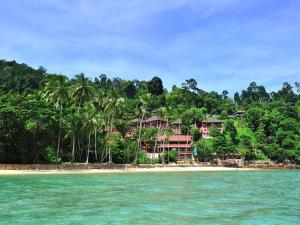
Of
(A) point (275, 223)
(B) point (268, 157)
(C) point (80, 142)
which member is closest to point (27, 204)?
(A) point (275, 223)

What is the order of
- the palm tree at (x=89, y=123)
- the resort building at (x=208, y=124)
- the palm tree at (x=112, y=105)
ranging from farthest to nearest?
the resort building at (x=208, y=124) → the palm tree at (x=112, y=105) → the palm tree at (x=89, y=123)

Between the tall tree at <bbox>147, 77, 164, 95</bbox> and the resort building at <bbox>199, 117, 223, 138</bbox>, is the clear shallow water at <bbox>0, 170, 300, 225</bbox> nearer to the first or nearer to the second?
the resort building at <bbox>199, 117, 223, 138</bbox>

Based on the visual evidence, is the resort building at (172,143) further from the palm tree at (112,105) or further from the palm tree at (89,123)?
the palm tree at (89,123)

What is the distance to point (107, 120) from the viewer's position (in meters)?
90.4

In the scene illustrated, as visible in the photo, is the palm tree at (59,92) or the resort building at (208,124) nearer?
the palm tree at (59,92)

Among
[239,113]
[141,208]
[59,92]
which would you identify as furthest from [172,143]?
[141,208]

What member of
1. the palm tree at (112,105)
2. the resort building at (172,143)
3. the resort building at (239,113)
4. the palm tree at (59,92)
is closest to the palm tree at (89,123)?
the palm tree at (59,92)

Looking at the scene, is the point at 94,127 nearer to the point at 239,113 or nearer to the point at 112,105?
the point at 112,105

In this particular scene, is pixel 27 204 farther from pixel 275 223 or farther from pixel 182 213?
pixel 275 223

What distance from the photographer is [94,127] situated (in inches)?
3009

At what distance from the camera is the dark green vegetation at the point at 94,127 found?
71.0 m

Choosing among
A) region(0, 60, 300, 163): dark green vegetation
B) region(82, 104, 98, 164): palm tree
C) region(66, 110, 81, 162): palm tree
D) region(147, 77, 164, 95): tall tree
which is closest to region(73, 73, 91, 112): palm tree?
region(0, 60, 300, 163): dark green vegetation

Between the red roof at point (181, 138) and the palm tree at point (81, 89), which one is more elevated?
the palm tree at point (81, 89)

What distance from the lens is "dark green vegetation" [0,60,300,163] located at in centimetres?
7100
